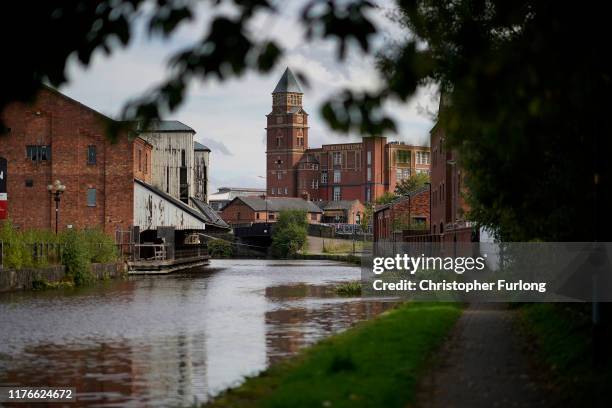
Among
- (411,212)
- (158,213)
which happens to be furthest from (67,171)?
(411,212)

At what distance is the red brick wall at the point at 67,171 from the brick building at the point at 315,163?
318ft

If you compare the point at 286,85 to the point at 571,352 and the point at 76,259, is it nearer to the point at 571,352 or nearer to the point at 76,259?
the point at 76,259

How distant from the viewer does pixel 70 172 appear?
54625 mm

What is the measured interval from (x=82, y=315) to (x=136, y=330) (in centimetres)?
401

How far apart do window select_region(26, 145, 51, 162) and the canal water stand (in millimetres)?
22975

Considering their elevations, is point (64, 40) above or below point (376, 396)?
above

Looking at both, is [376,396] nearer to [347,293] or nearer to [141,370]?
[141,370]

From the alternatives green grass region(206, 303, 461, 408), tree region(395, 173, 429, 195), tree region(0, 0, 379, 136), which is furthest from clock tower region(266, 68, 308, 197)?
tree region(0, 0, 379, 136)

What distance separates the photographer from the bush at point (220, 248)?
339 ft

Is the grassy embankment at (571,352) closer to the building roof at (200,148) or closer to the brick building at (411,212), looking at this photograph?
the brick building at (411,212)

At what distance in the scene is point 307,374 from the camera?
11008mm

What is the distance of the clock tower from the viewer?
15916 cm

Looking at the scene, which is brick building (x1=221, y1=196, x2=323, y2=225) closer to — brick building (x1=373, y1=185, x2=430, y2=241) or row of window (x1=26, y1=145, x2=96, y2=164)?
brick building (x1=373, y1=185, x2=430, y2=241)

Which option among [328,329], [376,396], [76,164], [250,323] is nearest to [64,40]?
[376,396]
